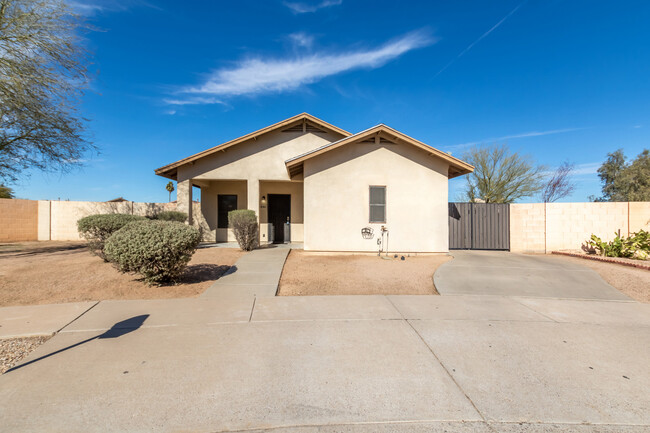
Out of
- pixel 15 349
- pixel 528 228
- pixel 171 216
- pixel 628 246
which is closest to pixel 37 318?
pixel 15 349

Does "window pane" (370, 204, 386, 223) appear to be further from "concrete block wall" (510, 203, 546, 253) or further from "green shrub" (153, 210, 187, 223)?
"green shrub" (153, 210, 187, 223)

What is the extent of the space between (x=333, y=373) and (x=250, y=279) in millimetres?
4399

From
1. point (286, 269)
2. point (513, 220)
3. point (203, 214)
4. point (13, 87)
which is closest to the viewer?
point (286, 269)

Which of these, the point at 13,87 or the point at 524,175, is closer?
the point at 13,87

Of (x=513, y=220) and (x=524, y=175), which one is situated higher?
(x=524, y=175)

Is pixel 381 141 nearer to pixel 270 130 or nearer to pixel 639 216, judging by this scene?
pixel 270 130

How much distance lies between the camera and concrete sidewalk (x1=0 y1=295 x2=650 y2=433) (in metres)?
2.43

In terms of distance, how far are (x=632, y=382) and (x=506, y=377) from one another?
1291 millimetres

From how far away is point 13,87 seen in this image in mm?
10109

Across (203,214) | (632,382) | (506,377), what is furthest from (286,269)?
(203,214)

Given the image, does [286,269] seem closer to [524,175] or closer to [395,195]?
[395,195]

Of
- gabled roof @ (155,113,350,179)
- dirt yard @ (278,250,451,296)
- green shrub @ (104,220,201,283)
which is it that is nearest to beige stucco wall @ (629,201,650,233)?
dirt yard @ (278,250,451,296)

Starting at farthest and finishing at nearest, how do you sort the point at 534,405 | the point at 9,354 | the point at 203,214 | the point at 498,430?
the point at 203,214 → the point at 9,354 → the point at 534,405 → the point at 498,430

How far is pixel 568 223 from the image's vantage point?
40.4 feet
